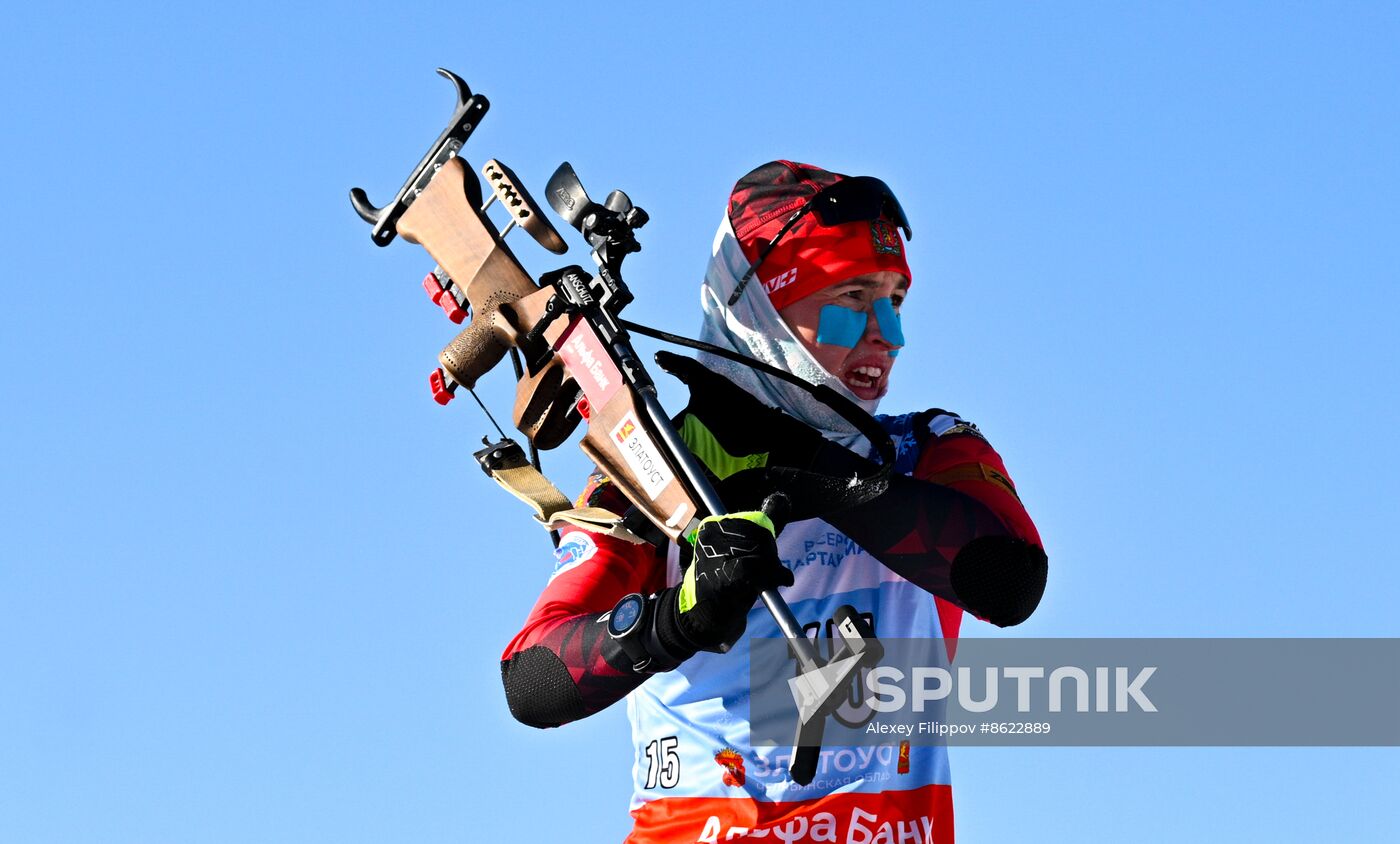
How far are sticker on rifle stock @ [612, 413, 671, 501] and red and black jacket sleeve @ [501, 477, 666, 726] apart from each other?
0.51 meters

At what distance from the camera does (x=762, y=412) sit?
792cm

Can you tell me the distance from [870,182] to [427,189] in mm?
1936

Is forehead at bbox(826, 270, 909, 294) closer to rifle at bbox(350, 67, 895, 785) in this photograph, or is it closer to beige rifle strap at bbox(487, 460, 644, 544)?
rifle at bbox(350, 67, 895, 785)

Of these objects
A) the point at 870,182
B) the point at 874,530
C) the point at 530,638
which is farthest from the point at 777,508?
the point at 870,182

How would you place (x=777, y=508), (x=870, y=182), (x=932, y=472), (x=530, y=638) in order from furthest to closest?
(x=870, y=182), (x=932, y=472), (x=530, y=638), (x=777, y=508)

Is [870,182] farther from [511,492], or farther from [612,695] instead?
[612,695]

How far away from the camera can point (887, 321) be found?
26.5 feet

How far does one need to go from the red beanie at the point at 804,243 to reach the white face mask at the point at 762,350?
2.9 inches

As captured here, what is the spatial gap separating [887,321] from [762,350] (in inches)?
22.1

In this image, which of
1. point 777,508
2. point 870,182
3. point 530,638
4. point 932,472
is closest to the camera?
point 777,508

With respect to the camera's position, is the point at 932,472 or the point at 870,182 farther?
the point at 870,182

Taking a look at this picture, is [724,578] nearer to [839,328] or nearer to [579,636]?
[579,636]

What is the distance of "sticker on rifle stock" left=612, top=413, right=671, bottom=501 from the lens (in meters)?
6.92

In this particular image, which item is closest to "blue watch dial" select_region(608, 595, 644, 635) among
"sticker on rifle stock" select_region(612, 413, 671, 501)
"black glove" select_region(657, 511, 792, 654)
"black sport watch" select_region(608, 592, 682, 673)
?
"black sport watch" select_region(608, 592, 682, 673)
